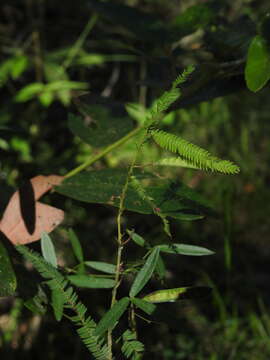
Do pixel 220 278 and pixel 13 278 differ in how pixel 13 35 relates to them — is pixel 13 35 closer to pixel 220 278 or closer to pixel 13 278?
pixel 220 278

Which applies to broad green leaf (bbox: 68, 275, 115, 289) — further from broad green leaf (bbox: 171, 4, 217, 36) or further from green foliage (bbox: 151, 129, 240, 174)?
broad green leaf (bbox: 171, 4, 217, 36)

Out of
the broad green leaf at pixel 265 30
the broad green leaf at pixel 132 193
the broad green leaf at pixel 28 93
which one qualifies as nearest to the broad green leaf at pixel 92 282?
the broad green leaf at pixel 132 193

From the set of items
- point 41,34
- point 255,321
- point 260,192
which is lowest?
point 255,321

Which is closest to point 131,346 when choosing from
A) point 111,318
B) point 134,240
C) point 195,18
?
point 111,318

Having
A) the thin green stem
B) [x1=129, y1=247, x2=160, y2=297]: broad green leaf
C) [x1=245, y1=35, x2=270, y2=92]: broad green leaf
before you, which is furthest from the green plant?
the thin green stem

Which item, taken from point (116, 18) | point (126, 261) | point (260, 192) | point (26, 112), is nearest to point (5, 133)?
point (116, 18)
